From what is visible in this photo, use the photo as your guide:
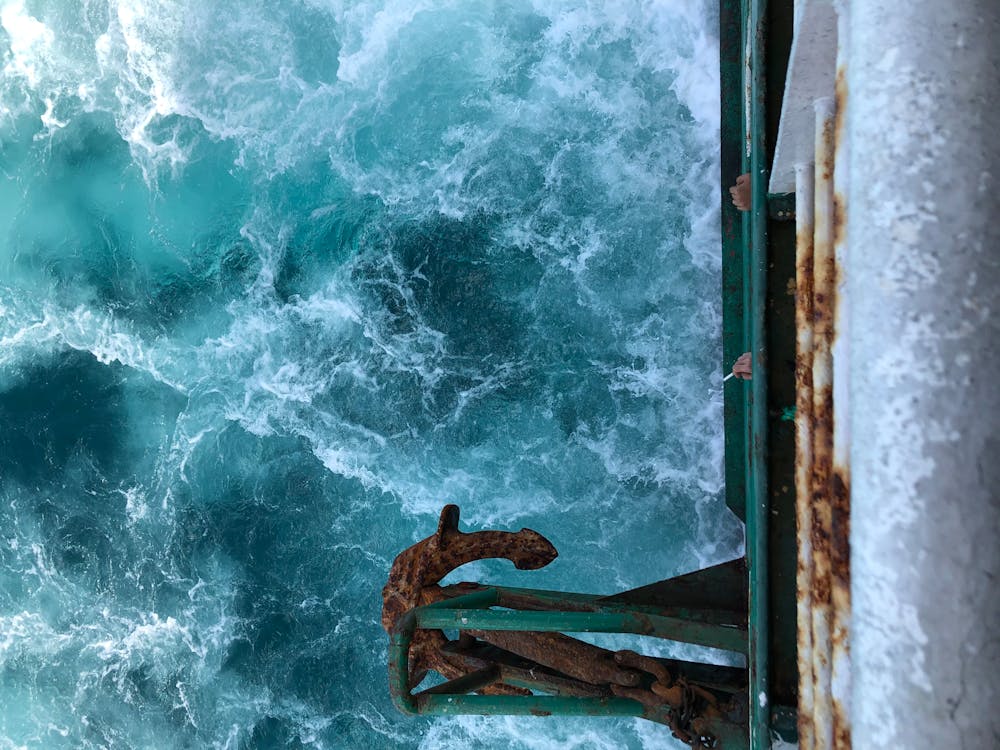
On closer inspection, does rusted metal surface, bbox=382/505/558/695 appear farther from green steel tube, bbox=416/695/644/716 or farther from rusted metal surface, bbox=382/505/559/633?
green steel tube, bbox=416/695/644/716

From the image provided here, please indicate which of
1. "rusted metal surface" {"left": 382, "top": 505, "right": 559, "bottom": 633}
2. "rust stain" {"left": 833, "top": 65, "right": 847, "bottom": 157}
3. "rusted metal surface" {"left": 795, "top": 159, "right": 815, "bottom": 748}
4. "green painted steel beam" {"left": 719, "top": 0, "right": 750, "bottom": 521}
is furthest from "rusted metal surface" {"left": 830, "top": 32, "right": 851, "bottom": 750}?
"green painted steel beam" {"left": 719, "top": 0, "right": 750, "bottom": 521}

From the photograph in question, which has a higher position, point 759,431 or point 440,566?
point 759,431

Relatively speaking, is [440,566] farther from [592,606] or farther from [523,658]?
[592,606]

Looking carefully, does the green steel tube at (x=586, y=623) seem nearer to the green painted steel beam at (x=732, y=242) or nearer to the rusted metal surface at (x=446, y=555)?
the rusted metal surface at (x=446, y=555)

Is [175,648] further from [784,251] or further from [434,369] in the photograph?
[784,251]

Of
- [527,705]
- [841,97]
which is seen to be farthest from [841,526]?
[527,705]

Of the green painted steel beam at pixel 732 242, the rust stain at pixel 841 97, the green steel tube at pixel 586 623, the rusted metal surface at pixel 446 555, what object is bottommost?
the green steel tube at pixel 586 623

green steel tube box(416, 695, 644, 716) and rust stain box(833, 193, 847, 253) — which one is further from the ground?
rust stain box(833, 193, 847, 253)

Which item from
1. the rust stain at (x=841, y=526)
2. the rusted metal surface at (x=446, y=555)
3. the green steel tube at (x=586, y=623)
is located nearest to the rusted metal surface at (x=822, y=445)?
the rust stain at (x=841, y=526)

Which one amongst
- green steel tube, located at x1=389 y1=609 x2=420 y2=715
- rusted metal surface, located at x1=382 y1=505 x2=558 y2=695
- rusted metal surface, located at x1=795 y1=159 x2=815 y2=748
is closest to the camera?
rusted metal surface, located at x1=795 y1=159 x2=815 y2=748
